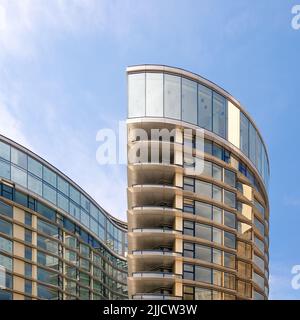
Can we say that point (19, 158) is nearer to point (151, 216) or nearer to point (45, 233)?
point (45, 233)

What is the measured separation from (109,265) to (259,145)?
4051 cm

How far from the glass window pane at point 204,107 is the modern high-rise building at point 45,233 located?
24825 millimetres

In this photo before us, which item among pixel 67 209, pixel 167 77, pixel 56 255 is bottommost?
pixel 56 255

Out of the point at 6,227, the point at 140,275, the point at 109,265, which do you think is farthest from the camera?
the point at 109,265

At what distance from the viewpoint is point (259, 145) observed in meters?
72.0

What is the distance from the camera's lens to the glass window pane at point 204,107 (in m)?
60.3

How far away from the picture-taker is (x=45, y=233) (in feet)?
249

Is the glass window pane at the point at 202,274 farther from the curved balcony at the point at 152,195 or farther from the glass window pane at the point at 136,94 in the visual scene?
the glass window pane at the point at 136,94

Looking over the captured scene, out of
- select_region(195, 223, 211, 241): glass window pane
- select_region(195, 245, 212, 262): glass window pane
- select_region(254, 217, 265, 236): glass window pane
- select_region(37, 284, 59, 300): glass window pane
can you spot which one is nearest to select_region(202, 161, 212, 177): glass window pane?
select_region(195, 223, 211, 241): glass window pane

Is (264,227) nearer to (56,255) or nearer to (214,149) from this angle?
(214,149)

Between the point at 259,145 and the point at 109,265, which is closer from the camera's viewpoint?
the point at 259,145

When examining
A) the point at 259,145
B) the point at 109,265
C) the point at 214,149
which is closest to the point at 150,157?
the point at 214,149

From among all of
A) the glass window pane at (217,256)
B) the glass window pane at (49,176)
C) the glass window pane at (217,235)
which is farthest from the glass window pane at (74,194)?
the glass window pane at (217,256)

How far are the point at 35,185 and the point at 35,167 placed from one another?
8.52 ft
